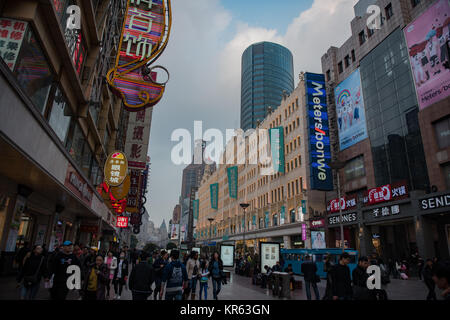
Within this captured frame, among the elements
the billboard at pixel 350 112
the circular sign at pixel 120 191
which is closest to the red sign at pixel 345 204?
the billboard at pixel 350 112

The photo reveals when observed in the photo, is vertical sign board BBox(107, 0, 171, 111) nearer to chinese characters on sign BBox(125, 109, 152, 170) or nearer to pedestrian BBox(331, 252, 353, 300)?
pedestrian BBox(331, 252, 353, 300)

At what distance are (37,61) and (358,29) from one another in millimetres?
41524

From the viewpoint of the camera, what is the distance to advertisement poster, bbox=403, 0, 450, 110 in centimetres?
2572

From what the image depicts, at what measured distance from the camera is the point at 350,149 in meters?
37.6

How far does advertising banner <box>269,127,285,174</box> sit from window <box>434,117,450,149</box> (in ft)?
76.0

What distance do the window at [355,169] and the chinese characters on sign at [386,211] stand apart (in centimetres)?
734

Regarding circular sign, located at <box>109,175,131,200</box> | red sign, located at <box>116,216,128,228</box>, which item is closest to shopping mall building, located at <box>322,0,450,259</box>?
circular sign, located at <box>109,175,131,200</box>

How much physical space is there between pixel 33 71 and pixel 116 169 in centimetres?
1112

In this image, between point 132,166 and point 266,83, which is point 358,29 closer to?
point 132,166

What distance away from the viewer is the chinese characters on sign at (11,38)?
809 cm

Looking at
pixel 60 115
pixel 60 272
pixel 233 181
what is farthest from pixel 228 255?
pixel 233 181

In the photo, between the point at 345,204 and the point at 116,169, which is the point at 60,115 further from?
the point at 345,204

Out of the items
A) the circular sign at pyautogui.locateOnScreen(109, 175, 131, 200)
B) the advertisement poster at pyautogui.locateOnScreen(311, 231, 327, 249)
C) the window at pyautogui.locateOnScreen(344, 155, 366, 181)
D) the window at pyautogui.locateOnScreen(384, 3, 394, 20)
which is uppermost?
the window at pyautogui.locateOnScreen(384, 3, 394, 20)
